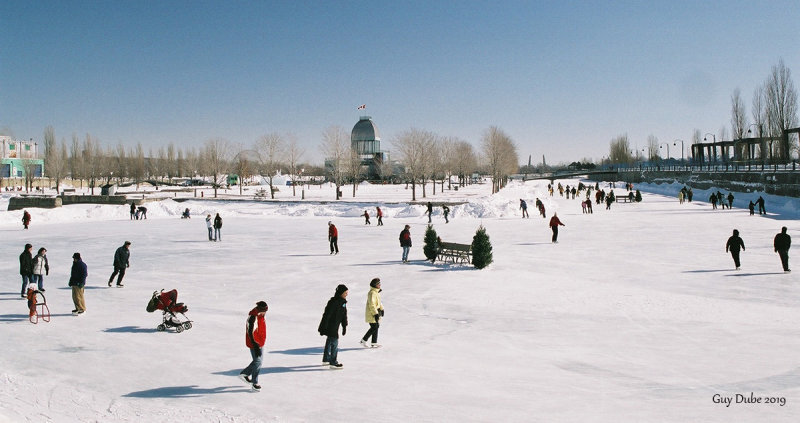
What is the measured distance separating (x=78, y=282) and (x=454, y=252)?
10.9m

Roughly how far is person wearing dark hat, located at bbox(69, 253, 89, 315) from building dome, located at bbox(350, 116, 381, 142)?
9466 centimetres

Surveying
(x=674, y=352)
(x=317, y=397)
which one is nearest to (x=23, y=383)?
(x=317, y=397)

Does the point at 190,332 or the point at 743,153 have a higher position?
the point at 743,153

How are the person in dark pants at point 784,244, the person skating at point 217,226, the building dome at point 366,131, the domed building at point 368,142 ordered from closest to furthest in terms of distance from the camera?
the person in dark pants at point 784,244 < the person skating at point 217,226 < the domed building at point 368,142 < the building dome at point 366,131

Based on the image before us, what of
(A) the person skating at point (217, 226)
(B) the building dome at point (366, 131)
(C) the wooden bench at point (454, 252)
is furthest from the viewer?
(B) the building dome at point (366, 131)

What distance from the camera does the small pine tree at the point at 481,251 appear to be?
15719 mm

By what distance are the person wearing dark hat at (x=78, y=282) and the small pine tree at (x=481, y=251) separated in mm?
10158

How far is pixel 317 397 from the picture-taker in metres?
6.56

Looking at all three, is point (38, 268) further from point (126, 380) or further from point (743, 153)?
point (743, 153)

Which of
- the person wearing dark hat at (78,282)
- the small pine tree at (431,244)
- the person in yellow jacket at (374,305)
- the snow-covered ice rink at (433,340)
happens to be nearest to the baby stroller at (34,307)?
the snow-covered ice rink at (433,340)

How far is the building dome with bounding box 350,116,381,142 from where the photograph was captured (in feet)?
343

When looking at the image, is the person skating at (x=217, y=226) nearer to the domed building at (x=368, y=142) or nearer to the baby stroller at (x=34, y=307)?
the baby stroller at (x=34, y=307)

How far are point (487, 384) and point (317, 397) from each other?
90.4 inches

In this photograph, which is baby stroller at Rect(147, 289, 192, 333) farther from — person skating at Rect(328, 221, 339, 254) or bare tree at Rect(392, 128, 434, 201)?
bare tree at Rect(392, 128, 434, 201)
